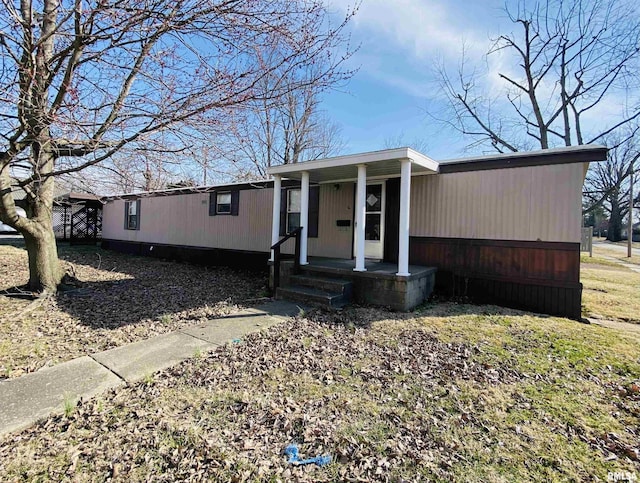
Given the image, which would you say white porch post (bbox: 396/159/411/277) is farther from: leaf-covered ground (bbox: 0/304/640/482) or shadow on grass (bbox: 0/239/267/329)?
shadow on grass (bbox: 0/239/267/329)

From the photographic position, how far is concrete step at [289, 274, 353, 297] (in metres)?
5.98

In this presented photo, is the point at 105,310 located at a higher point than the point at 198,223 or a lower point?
lower

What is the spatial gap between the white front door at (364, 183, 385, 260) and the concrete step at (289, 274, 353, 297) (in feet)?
6.21

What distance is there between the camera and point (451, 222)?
268 inches

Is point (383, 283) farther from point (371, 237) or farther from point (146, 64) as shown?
point (146, 64)

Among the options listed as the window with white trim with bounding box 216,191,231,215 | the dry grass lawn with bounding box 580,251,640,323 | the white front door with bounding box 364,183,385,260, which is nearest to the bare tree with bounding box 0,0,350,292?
the white front door with bounding box 364,183,385,260

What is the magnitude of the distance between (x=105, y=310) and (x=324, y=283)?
3.90 meters

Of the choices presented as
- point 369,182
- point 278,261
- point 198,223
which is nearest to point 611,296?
point 369,182

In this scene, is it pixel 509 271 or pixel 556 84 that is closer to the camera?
pixel 509 271

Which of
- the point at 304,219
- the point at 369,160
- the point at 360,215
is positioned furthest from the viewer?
the point at 304,219

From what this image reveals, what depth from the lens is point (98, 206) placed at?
710 inches

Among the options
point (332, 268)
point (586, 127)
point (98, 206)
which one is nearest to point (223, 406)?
point (332, 268)

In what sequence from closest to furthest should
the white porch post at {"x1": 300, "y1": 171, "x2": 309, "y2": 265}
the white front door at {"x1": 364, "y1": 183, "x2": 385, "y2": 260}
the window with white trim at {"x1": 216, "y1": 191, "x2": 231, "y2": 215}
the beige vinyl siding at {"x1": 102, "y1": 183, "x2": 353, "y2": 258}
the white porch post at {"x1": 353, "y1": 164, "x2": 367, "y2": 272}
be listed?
1. the white porch post at {"x1": 353, "y1": 164, "x2": 367, "y2": 272}
2. the white porch post at {"x1": 300, "y1": 171, "x2": 309, "y2": 265}
3. the white front door at {"x1": 364, "y1": 183, "x2": 385, "y2": 260}
4. the beige vinyl siding at {"x1": 102, "y1": 183, "x2": 353, "y2": 258}
5. the window with white trim at {"x1": 216, "y1": 191, "x2": 231, "y2": 215}

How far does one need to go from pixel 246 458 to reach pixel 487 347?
10.7ft
